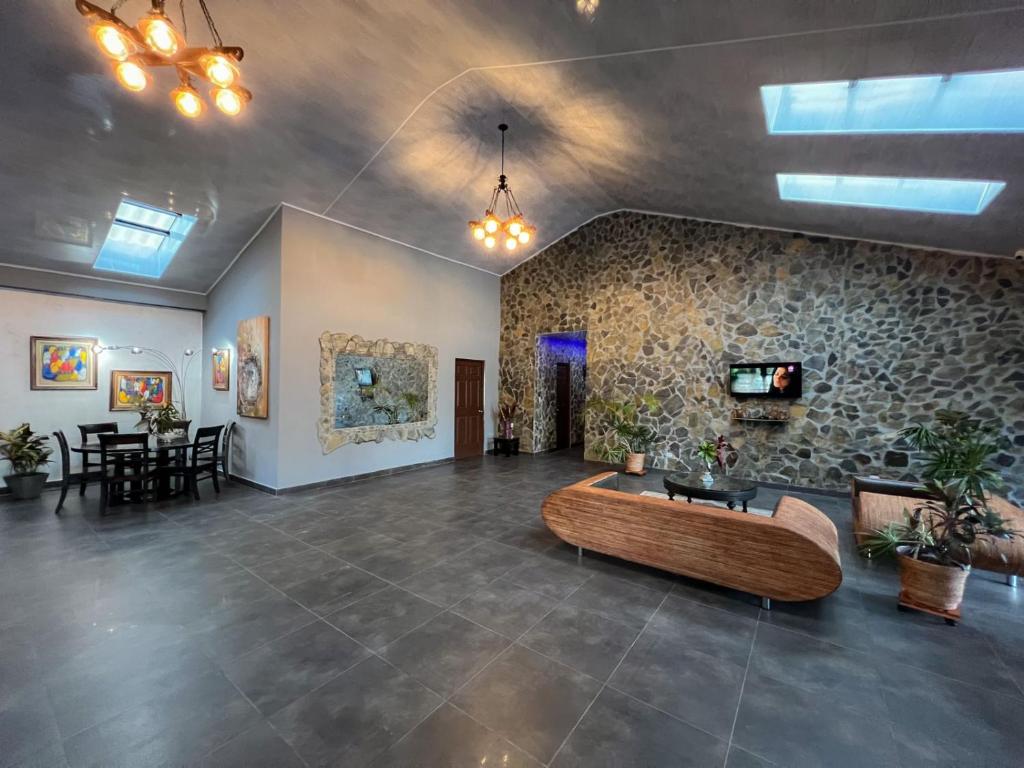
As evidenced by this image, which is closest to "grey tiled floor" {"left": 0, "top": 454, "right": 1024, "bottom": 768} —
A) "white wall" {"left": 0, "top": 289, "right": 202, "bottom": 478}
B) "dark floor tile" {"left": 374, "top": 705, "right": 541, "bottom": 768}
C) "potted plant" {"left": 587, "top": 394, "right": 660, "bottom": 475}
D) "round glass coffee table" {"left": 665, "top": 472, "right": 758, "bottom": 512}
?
"dark floor tile" {"left": 374, "top": 705, "right": 541, "bottom": 768}

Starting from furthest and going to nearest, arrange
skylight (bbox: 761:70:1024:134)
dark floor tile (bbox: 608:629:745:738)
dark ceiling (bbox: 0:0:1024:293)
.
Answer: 1. skylight (bbox: 761:70:1024:134)
2. dark ceiling (bbox: 0:0:1024:293)
3. dark floor tile (bbox: 608:629:745:738)

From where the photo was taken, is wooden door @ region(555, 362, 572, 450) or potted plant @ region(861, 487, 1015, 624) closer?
potted plant @ region(861, 487, 1015, 624)

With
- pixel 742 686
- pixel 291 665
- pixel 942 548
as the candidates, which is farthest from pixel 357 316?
pixel 942 548

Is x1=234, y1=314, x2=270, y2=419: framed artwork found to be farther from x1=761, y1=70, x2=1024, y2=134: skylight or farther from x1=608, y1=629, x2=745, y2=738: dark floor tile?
x1=761, y1=70, x2=1024, y2=134: skylight

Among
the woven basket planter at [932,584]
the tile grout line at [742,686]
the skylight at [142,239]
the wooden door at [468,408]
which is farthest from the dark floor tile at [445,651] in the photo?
the skylight at [142,239]

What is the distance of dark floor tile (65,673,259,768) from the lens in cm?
162

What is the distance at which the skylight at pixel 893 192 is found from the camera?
12.5ft

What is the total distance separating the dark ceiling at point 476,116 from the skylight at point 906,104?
0.12m

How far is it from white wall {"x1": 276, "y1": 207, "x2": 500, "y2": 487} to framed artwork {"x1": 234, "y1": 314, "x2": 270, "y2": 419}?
280 millimetres

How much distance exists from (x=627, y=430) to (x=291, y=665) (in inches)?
228

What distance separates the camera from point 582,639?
241 centimetres

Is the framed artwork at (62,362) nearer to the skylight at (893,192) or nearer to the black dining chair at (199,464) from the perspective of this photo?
the black dining chair at (199,464)

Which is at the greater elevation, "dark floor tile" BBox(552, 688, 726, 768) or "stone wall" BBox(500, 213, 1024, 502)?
"stone wall" BBox(500, 213, 1024, 502)

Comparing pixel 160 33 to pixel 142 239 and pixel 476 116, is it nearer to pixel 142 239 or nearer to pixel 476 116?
pixel 476 116
